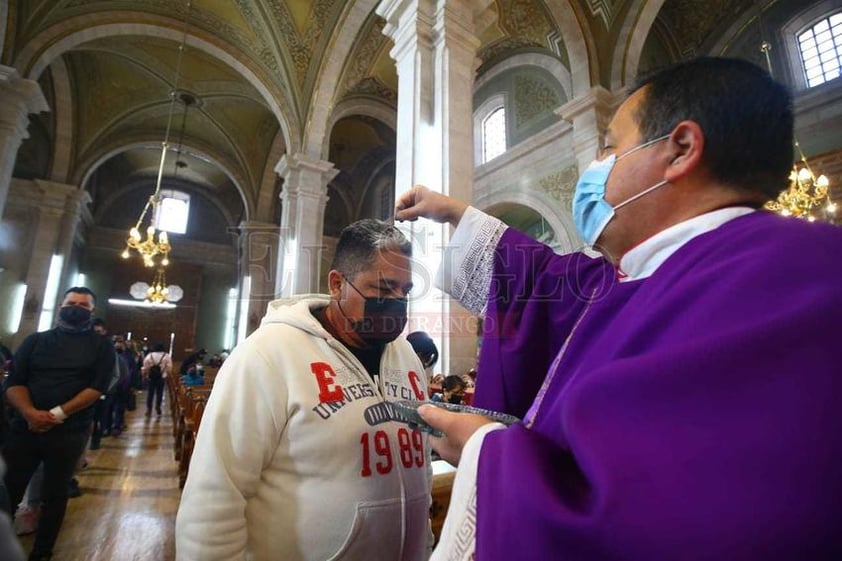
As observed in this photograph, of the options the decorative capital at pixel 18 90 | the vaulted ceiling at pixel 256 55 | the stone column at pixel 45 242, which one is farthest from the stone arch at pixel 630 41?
the stone column at pixel 45 242

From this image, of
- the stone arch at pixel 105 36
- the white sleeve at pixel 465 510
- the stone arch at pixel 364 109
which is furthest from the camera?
the stone arch at pixel 364 109

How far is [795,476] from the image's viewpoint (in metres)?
0.45

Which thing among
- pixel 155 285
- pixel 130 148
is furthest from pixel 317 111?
pixel 155 285

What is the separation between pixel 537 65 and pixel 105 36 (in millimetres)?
9070

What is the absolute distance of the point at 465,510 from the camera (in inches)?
26.7

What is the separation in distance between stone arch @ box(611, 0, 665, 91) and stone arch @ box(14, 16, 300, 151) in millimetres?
6355

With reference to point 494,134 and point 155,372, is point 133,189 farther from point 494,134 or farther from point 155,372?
point 494,134

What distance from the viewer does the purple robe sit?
451 mm

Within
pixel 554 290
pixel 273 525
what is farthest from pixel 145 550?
pixel 554 290

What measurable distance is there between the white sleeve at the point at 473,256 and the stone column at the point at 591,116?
21.0ft

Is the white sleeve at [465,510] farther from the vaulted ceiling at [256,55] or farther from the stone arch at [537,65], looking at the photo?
the stone arch at [537,65]

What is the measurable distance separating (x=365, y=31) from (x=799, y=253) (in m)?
9.26

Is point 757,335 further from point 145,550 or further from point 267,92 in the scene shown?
point 267,92

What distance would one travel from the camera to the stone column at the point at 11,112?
269 inches
